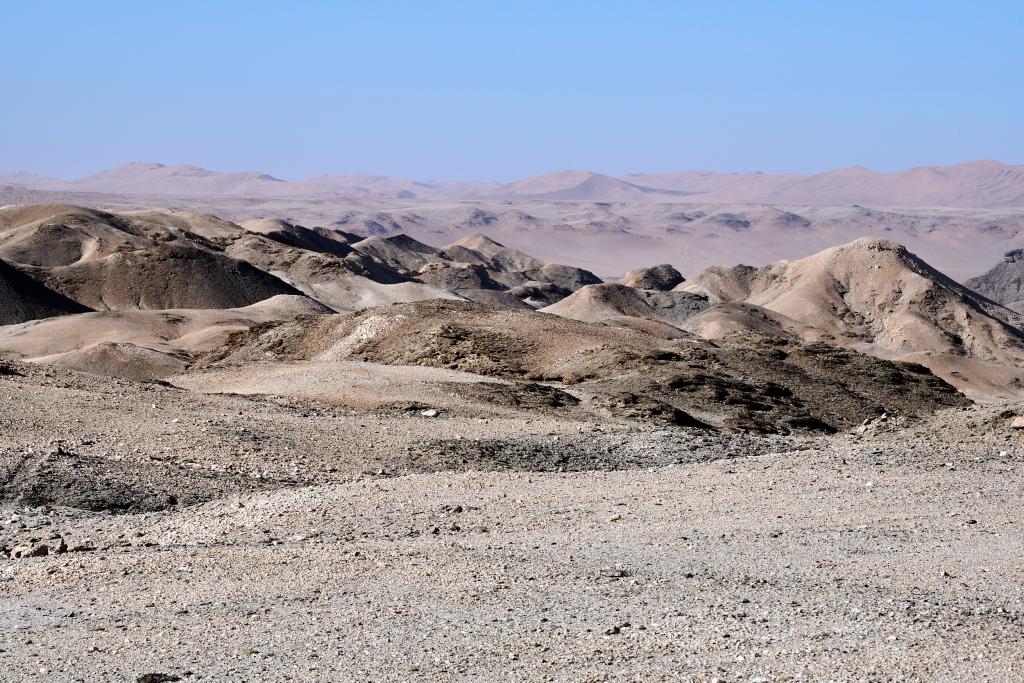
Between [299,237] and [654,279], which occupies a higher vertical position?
[299,237]

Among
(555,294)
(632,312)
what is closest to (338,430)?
(632,312)

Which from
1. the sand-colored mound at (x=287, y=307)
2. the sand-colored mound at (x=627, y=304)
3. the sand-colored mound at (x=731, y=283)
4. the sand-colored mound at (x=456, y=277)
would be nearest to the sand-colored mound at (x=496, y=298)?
the sand-colored mound at (x=456, y=277)

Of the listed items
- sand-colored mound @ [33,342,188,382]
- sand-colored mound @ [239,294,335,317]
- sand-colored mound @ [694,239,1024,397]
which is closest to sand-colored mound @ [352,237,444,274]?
sand-colored mound @ [694,239,1024,397]

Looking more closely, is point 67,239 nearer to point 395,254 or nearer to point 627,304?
point 627,304

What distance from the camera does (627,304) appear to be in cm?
5303

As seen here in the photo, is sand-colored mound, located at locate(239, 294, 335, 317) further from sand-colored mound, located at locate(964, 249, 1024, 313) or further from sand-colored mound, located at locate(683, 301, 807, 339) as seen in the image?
sand-colored mound, located at locate(964, 249, 1024, 313)

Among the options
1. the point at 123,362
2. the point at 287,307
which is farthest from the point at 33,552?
the point at 287,307

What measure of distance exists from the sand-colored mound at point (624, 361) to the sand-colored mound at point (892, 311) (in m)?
15.2

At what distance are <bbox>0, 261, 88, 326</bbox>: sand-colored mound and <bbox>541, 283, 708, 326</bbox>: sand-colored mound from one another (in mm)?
17610

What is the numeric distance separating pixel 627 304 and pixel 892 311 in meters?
10.1

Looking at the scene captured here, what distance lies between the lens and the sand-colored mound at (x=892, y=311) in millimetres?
44853

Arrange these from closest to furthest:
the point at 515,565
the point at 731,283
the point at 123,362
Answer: the point at 515,565
the point at 123,362
the point at 731,283

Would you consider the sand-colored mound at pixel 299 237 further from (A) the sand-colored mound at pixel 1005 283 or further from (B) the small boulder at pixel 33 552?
(B) the small boulder at pixel 33 552

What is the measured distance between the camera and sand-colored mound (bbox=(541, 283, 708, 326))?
50656 millimetres
